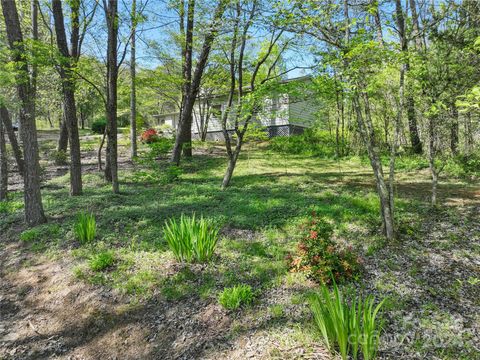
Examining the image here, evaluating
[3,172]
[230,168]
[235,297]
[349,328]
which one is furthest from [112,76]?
[349,328]

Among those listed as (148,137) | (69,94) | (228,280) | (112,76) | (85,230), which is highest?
(112,76)

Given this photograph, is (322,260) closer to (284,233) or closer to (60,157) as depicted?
(284,233)

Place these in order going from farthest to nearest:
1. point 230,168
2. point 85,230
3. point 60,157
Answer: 1. point 60,157
2. point 230,168
3. point 85,230

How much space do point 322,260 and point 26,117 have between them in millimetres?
5876

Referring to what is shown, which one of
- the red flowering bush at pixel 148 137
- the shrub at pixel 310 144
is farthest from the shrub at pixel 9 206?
the red flowering bush at pixel 148 137

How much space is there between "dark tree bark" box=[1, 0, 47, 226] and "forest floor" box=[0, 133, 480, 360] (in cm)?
44

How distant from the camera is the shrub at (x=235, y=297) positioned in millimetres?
3256

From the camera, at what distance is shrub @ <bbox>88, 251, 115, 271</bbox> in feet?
13.7

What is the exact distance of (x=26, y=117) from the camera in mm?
5418

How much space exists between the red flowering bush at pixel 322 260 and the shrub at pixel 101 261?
271 cm

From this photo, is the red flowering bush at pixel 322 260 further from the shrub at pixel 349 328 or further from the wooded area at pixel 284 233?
the shrub at pixel 349 328

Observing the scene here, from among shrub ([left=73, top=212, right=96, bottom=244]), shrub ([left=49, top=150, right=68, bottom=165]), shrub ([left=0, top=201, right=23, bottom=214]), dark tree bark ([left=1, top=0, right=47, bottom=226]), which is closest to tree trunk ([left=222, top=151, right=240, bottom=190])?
shrub ([left=73, top=212, right=96, bottom=244])

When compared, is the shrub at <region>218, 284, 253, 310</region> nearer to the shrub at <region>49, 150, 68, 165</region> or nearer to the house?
the house

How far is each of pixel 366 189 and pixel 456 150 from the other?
10.0ft
